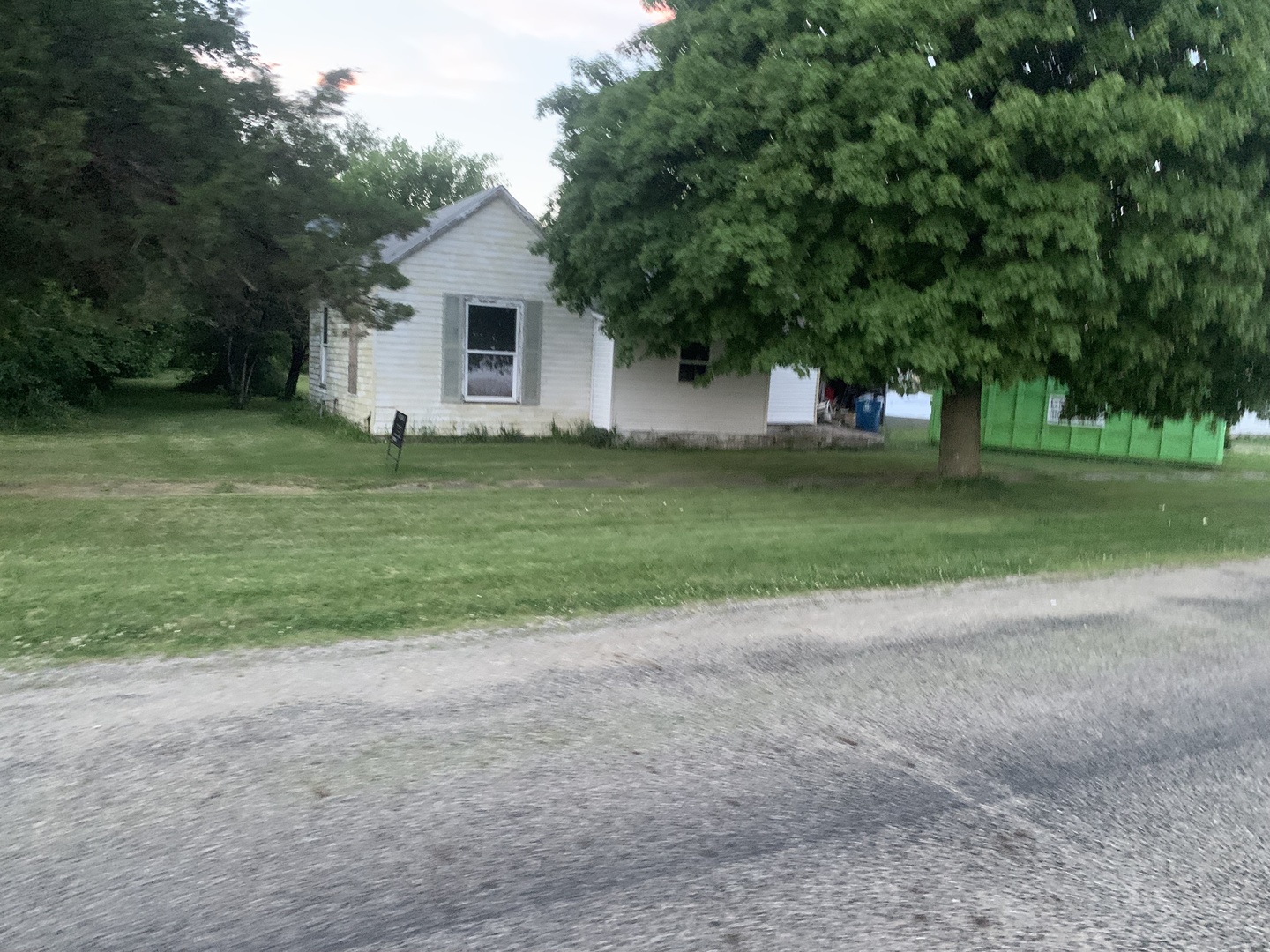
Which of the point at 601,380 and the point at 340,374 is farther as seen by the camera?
the point at 340,374

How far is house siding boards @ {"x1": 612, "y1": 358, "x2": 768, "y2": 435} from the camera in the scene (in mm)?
20891

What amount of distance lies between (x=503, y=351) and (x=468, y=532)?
1098cm

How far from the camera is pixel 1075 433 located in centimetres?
2470

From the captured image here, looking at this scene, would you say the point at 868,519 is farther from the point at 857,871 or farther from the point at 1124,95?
the point at 857,871

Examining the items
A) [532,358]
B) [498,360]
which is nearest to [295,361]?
[498,360]

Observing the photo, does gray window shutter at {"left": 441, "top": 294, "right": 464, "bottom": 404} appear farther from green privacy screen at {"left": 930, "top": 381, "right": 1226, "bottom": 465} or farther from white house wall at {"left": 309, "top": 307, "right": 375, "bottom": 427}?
green privacy screen at {"left": 930, "top": 381, "right": 1226, "bottom": 465}

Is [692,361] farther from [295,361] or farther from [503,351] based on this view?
[295,361]

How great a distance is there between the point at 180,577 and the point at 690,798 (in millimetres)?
4861

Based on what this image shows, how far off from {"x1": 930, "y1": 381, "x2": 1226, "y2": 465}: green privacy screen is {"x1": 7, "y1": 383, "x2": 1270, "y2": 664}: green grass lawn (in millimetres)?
3753

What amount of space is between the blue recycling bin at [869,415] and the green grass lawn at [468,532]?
28.8 ft

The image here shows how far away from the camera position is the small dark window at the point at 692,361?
21.5 meters

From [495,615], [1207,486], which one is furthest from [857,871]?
[1207,486]

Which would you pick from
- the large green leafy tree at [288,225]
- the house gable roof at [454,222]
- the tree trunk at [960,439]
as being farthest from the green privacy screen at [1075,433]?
the large green leafy tree at [288,225]

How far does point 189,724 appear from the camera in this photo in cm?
474
